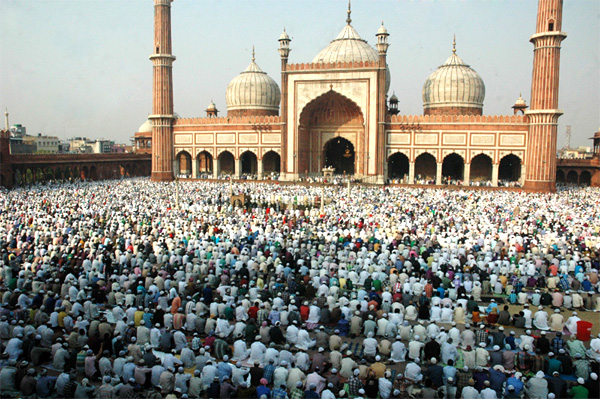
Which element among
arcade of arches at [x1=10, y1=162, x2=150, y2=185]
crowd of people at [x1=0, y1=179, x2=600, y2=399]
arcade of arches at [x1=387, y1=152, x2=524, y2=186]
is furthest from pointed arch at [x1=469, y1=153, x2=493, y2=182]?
arcade of arches at [x1=10, y1=162, x2=150, y2=185]

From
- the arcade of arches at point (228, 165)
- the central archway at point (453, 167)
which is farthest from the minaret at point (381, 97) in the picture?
the arcade of arches at point (228, 165)

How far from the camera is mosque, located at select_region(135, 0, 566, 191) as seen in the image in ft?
92.2

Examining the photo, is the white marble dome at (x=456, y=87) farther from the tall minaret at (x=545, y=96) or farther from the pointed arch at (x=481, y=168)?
the tall minaret at (x=545, y=96)

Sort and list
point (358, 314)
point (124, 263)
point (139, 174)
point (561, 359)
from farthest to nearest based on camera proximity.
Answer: point (139, 174)
point (124, 263)
point (358, 314)
point (561, 359)

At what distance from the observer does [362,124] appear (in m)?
33.6

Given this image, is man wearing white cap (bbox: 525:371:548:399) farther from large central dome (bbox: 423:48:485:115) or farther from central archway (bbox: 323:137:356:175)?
large central dome (bbox: 423:48:485:115)

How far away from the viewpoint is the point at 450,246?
13.0 meters

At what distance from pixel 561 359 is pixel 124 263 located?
30.3ft

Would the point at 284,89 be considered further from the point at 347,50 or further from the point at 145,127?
the point at 145,127

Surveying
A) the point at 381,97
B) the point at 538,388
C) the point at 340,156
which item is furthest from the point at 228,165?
the point at 538,388

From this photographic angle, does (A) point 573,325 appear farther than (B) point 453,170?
No

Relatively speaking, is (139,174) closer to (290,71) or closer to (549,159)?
(290,71)

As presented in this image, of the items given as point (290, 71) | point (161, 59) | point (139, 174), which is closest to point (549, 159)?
point (290, 71)

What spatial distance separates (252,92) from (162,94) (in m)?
7.70
